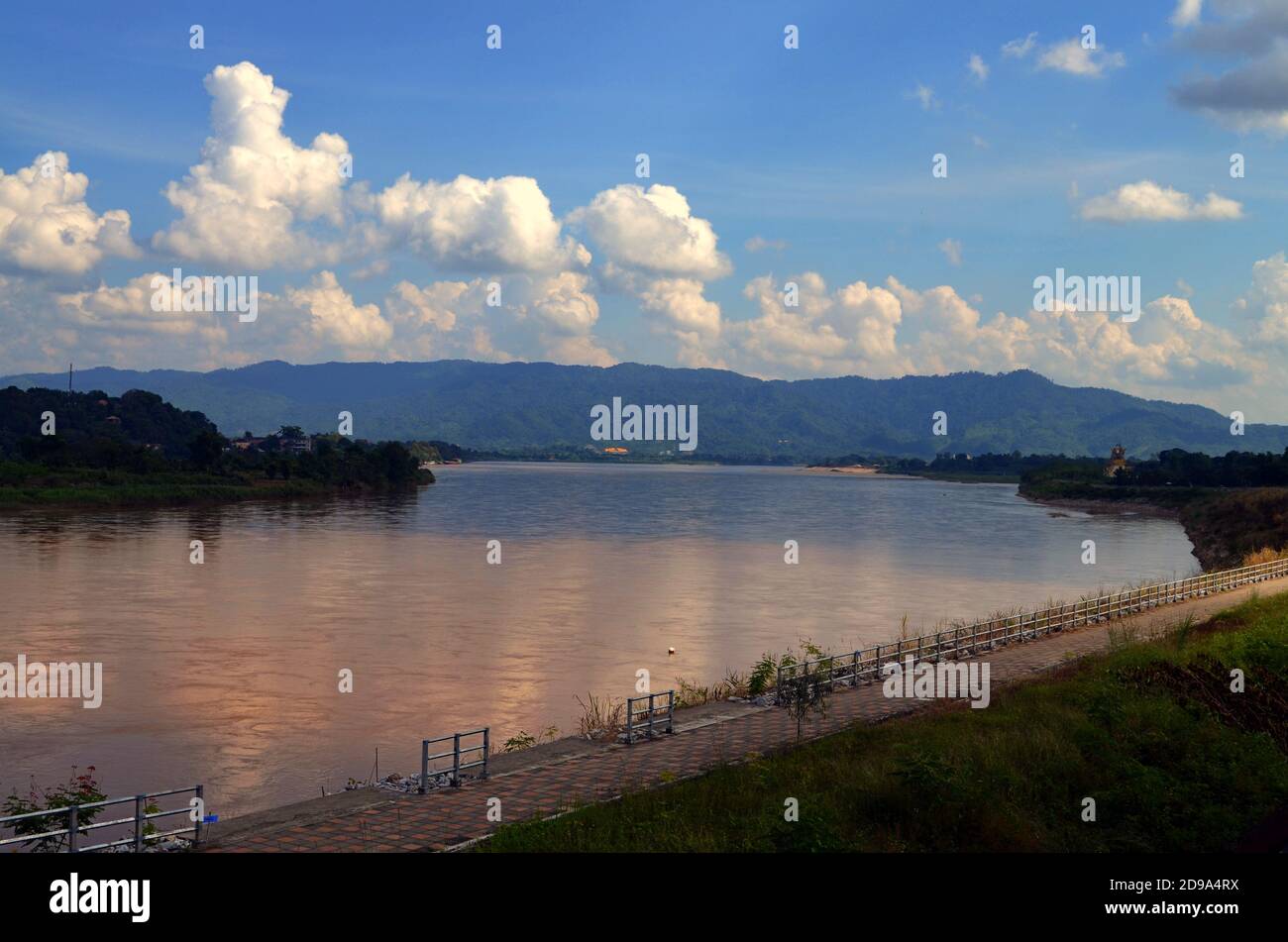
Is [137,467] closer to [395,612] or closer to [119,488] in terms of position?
[119,488]

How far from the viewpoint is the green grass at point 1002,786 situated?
12.1 meters

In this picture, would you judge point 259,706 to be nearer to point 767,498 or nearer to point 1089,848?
point 1089,848

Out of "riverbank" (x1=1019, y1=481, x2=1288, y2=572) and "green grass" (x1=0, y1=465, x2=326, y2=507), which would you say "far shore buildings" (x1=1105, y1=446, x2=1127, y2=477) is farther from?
"green grass" (x1=0, y1=465, x2=326, y2=507)

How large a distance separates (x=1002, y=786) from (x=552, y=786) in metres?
6.20

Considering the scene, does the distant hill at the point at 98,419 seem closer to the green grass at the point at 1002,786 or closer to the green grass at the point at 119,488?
the green grass at the point at 119,488

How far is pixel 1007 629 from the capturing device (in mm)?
30797

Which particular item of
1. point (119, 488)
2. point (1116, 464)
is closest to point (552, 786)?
point (119, 488)

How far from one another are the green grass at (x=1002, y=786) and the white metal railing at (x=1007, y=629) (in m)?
4.48

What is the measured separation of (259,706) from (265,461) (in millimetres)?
106068

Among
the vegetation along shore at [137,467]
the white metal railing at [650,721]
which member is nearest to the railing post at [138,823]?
the white metal railing at [650,721]

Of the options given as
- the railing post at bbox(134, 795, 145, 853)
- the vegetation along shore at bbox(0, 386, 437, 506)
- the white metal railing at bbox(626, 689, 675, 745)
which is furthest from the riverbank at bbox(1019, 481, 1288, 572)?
the vegetation along shore at bbox(0, 386, 437, 506)

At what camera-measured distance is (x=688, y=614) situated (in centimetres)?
4203

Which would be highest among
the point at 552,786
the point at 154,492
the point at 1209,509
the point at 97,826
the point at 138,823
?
the point at 154,492
